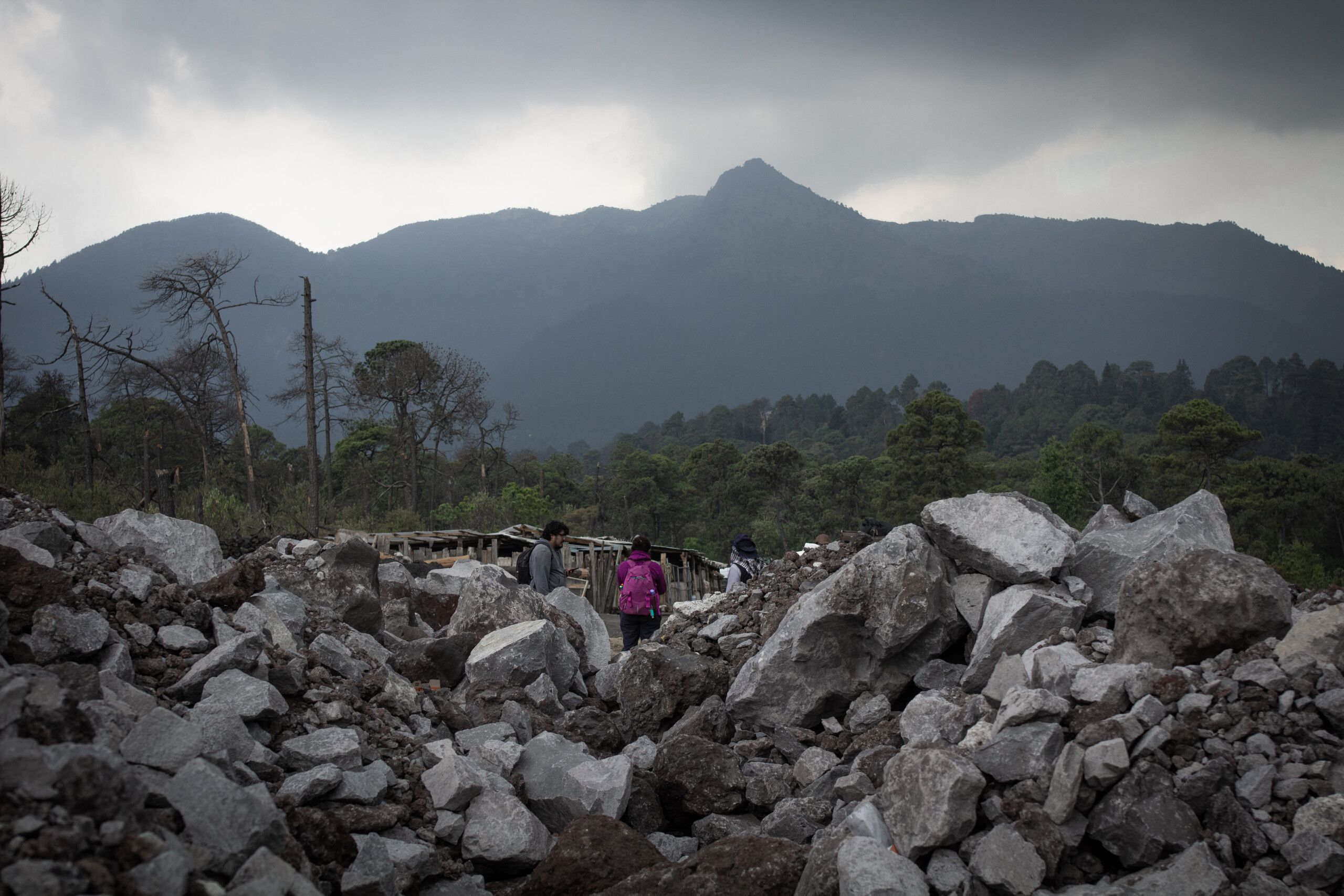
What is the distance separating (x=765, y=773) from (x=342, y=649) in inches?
132

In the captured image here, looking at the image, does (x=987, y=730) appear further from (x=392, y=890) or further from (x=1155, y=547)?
(x=392, y=890)

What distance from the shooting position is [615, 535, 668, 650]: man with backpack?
853cm

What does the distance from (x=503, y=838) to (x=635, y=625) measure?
14.1ft

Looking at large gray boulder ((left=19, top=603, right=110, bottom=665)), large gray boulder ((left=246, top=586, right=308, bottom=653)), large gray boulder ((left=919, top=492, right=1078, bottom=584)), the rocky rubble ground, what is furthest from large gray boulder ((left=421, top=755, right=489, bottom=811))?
large gray boulder ((left=919, top=492, right=1078, bottom=584))

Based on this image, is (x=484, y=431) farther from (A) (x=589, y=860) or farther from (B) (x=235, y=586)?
(A) (x=589, y=860)

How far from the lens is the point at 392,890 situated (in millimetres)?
3797

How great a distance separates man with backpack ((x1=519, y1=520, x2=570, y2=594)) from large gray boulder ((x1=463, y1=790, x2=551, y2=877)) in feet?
14.6

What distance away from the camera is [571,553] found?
18.3 m

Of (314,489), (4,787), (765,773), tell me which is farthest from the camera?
(314,489)

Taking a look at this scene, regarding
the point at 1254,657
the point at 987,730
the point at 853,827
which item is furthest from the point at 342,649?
the point at 1254,657

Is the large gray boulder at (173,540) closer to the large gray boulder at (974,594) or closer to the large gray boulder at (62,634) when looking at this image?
the large gray boulder at (62,634)

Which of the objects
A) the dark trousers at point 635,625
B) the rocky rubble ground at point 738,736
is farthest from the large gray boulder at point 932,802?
the dark trousers at point 635,625

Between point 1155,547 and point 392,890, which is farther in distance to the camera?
point 1155,547

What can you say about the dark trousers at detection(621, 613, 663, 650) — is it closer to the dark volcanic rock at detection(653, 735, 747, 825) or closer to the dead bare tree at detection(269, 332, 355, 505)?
the dark volcanic rock at detection(653, 735, 747, 825)
